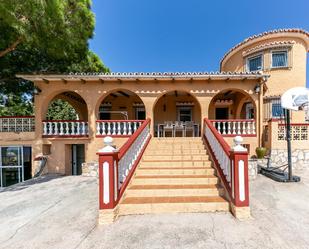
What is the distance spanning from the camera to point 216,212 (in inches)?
152

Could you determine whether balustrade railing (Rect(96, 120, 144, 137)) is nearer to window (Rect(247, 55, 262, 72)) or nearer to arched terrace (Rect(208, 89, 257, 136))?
arched terrace (Rect(208, 89, 257, 136))

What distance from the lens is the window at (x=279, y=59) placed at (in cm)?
1069

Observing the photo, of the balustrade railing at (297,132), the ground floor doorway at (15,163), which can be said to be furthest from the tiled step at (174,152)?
the ground floor doorway at (15,163)

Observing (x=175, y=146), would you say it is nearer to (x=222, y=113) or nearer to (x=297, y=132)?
(x=297, y=132)

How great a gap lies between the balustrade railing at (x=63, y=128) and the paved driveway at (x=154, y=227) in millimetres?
4161

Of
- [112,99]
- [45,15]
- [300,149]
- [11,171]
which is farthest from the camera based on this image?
[112,99]

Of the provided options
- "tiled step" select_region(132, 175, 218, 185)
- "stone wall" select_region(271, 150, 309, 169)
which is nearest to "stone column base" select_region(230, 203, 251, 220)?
"tiled step" select_region(132, 175, 218, 185)

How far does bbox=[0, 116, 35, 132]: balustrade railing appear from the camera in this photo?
8758mm

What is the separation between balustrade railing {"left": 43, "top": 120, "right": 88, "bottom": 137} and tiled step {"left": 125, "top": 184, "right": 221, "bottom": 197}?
5.47 meters

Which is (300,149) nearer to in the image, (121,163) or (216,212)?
(216,212)

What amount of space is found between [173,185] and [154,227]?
1.49 metres

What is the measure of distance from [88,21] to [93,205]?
8.55 meters

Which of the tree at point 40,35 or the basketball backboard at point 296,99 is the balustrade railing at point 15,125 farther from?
the basketball backboard at point 296,99

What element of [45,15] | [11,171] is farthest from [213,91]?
[11,171]
